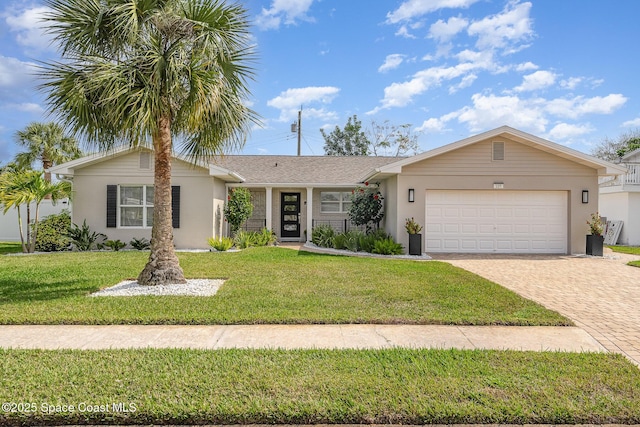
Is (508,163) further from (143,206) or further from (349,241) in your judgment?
(143,206)

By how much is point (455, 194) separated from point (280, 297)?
8961 mm

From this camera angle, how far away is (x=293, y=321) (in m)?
5.23

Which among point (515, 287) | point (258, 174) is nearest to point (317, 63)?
point (258, 174)

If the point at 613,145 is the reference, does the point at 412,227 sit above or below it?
below

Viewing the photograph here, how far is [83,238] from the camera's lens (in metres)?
13.7

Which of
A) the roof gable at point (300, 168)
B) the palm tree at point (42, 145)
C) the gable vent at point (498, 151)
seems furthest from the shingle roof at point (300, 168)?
the palm tree at point (42, 145)

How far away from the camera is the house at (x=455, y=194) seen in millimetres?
13086

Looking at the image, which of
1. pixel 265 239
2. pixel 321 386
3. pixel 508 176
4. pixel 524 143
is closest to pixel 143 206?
pixel 265 239

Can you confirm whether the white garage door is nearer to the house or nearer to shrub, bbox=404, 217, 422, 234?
the house

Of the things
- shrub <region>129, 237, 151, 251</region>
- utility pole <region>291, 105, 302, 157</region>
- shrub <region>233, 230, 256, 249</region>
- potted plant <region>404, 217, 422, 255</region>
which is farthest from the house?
utility pole <region>291, 105, 302, 157</region>

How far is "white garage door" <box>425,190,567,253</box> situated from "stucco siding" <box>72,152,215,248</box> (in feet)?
25.9

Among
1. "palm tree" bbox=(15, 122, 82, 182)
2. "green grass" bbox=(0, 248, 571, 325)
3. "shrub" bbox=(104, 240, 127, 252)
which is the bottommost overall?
"green grass" bbox=(0, 248, 571, 325)

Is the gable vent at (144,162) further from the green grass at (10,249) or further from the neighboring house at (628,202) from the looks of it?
the neighboring house at (628,202)

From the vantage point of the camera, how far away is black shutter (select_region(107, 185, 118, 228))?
14039 mm
